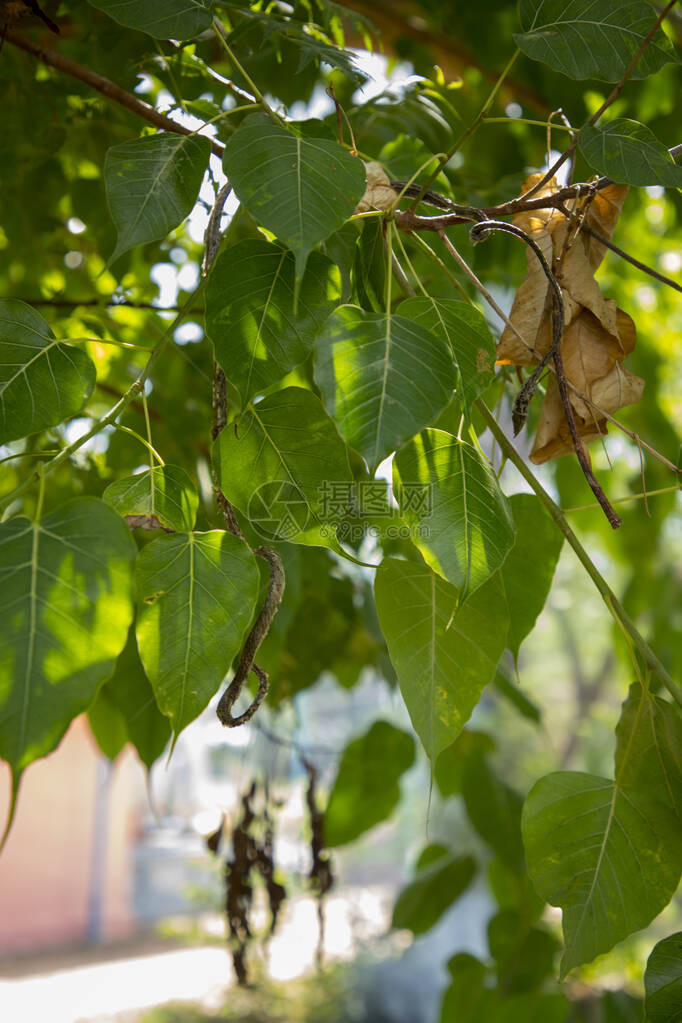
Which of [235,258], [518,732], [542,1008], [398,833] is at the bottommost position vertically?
[542,1008]

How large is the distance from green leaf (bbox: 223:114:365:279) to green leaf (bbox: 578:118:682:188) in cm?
8

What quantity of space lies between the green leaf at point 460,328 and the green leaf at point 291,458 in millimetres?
46

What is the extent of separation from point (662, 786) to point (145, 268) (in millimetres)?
694

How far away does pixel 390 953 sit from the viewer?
3.06 metres

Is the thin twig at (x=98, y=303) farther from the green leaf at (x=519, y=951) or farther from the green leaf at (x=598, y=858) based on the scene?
the green leaf at (x=519, y=951)

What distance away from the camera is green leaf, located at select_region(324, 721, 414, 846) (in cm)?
75

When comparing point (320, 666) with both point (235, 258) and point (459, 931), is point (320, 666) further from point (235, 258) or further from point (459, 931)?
point (459, 931)

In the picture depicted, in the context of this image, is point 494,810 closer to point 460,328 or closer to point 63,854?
point 460,328

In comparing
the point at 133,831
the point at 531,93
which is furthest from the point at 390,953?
the point at 531,93

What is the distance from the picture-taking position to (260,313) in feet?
0.90

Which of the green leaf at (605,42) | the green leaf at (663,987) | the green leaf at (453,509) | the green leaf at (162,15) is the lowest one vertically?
the green leaf at (663,987)

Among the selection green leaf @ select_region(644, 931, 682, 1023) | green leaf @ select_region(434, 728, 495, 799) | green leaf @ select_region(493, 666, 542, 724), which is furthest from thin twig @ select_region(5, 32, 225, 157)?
green leaf @ select_region(434, 728, 495, 799)

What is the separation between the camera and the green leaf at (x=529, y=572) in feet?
1.12

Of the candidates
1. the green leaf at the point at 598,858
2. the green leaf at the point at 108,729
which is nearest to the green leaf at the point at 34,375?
the green leaf at the point at 598,858
